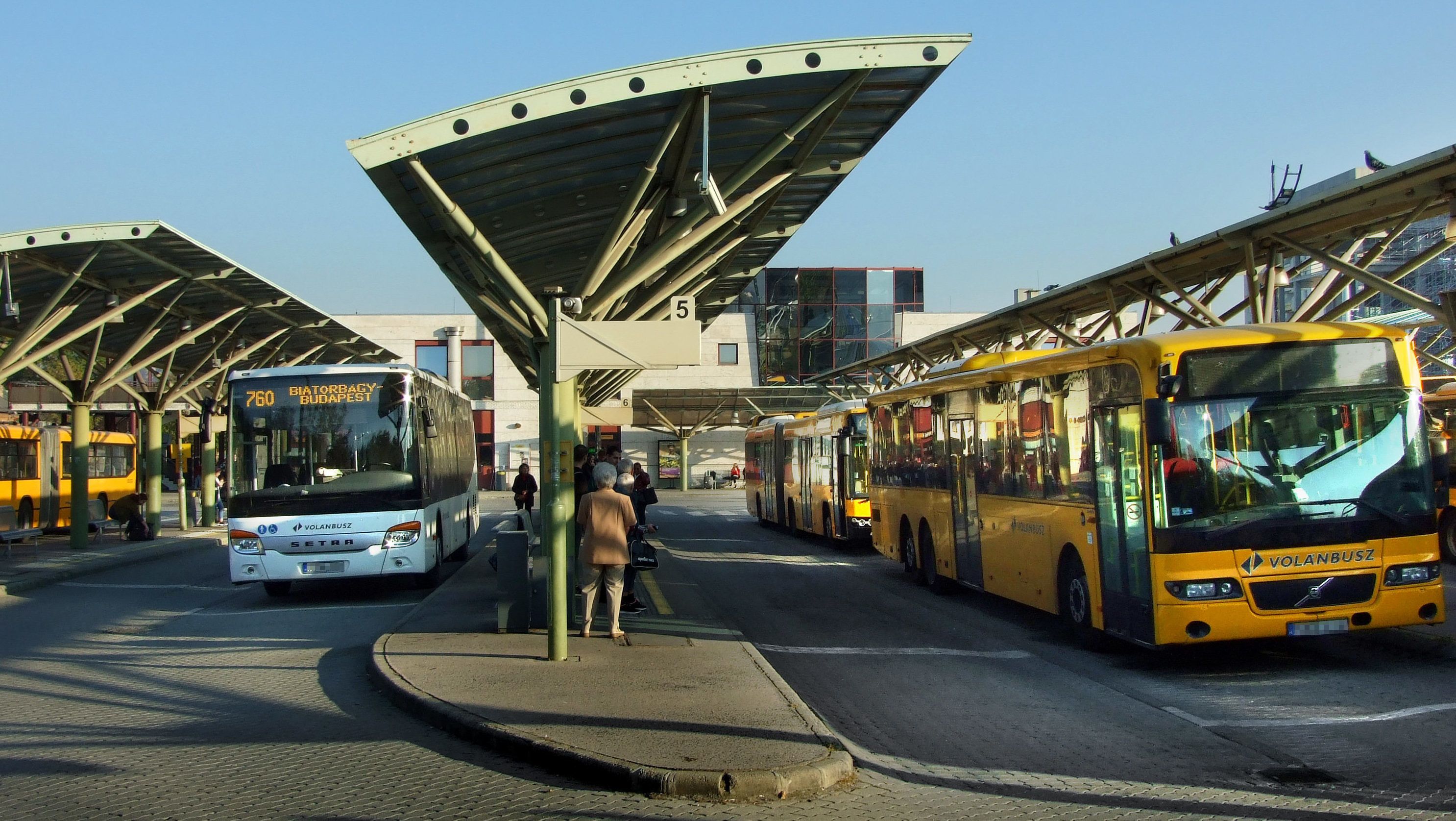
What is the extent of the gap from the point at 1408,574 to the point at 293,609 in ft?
41.4

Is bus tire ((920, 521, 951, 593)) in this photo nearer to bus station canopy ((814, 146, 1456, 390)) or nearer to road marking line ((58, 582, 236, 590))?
bus station canopy ((814, 146, 1456, 390))

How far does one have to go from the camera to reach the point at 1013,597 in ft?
42.3

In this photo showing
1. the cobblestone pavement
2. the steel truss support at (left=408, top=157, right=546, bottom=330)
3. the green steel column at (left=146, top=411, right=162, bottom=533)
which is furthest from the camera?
the green steel column at (left=146, top=411, right=162, bottom=533)

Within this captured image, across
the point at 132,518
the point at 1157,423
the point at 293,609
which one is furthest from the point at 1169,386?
the point at 132,518

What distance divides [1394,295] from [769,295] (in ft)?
168

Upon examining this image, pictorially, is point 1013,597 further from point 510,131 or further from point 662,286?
point 510,131

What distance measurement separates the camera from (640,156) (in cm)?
1134

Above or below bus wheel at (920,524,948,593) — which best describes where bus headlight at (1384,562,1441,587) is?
above

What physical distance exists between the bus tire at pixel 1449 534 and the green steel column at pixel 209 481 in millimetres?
26726

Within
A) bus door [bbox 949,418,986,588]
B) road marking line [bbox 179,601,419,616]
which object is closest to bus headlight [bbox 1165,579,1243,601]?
bus door [bbox 949,418,986,588]

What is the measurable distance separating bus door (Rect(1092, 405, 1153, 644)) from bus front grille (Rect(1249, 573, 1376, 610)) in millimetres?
838

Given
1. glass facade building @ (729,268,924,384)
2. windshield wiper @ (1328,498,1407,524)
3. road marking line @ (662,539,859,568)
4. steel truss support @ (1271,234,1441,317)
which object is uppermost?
glass facade building @ (729,268,924,384)

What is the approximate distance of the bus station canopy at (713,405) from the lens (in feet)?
181

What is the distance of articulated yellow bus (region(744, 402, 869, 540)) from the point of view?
77.1 ft
